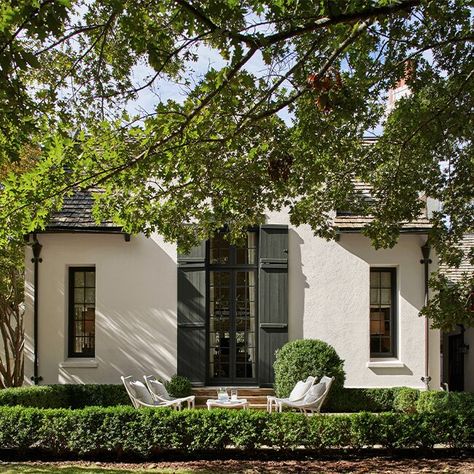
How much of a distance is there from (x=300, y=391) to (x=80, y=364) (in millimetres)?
5087

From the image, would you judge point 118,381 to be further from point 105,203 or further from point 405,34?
point 405,34

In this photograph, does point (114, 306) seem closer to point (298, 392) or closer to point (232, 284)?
point (232, 284)

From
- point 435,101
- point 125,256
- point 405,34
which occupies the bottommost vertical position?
point 125,256

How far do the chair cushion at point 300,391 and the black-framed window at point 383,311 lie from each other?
289 centimetres

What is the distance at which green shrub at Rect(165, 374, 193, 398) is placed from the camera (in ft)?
46.0

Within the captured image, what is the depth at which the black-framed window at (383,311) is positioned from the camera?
15.2 metres

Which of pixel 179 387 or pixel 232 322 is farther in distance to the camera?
pixel 232 322

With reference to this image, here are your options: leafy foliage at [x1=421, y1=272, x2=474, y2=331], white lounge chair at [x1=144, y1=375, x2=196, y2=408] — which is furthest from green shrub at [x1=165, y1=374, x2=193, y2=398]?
leafy foliage at [x1=421, y1=272, x2=474, y2=331]

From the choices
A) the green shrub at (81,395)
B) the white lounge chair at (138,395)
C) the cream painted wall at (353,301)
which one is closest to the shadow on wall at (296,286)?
the cream painted wall at (353,301)

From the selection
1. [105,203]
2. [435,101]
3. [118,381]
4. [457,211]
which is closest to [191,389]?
[118,381]

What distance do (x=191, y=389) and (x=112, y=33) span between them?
28.9ft

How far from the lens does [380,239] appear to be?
10.2m

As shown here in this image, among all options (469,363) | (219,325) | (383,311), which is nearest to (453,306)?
(383,311)

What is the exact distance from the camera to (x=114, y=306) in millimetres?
Result: 14852
